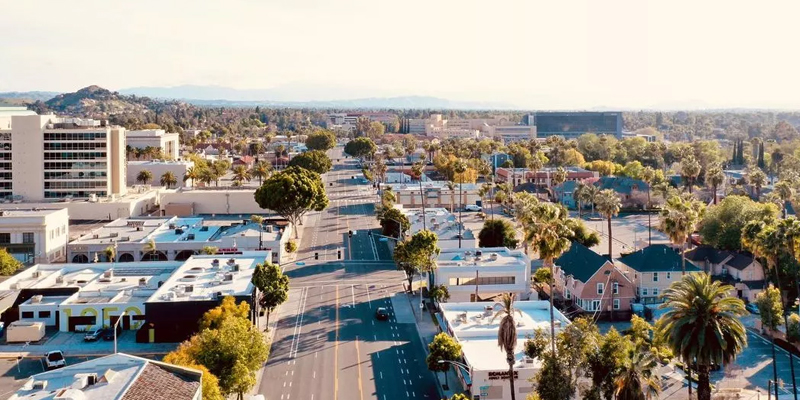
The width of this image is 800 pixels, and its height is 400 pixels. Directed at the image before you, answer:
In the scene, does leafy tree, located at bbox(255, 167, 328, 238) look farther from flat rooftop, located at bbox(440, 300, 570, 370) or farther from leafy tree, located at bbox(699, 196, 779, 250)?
leafy tree, located at bbox(699, 196, 779, 250)

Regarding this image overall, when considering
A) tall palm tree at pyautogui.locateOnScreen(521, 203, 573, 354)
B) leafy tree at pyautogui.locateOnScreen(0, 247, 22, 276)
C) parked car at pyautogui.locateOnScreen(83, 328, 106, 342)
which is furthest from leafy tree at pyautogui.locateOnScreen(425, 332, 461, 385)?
leafy tree at pyautogui.locateOnScreen(0, 247, 22, 276)

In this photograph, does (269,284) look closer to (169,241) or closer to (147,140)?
(169,241)

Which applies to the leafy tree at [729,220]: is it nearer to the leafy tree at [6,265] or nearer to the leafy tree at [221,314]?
the leafy tree at [221,314]

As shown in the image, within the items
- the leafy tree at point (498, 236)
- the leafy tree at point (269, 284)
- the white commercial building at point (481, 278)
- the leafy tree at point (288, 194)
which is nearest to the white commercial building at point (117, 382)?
the leafy tree at point (269, 284)

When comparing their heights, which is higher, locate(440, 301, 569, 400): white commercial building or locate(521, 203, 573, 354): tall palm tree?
locate(521, 203, 573, 354): tall palm tree

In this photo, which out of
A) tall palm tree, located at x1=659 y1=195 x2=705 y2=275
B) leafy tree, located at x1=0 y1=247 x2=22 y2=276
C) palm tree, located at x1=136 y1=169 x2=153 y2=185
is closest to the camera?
tall palm tree, located at x1=659 y1=195 x2=705 y2=275

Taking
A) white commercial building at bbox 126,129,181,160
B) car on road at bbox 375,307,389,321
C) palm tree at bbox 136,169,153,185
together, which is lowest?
car on road at bbox 375,307,389,321

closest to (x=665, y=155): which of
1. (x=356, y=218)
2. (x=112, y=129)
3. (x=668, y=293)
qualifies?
(x=356, y=218)
